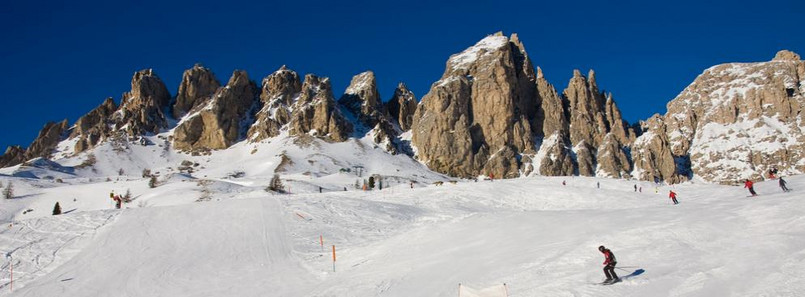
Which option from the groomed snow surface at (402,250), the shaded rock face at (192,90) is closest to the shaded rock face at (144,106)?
the shaded rock face at (192,90)

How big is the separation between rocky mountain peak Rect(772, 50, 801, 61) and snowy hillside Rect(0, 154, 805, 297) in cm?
19187

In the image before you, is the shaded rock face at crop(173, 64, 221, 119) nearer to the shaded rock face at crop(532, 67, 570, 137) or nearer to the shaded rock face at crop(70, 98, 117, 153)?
the shaded rock face at crop(70, 98, 117, 153)

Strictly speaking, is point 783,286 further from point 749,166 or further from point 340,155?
point 749,166

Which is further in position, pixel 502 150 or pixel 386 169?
pixel 502 150

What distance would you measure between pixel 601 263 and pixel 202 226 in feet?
82.3

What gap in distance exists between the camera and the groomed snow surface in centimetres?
1588

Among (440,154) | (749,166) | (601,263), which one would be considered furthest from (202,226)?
(749,166)

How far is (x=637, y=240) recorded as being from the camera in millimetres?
19953

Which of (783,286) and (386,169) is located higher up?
(386,169)

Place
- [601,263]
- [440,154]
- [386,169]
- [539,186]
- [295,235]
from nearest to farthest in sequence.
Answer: [601,263]
[295,235]
[539,186]
[386,169]
[440,154]

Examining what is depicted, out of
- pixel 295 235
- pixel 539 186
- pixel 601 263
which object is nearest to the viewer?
pixel 601 263

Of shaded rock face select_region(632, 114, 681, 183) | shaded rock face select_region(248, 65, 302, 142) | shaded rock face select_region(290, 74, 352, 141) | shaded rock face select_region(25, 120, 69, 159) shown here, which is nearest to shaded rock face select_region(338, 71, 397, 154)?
shaded rock face select_region(290, 74, 352, 141)

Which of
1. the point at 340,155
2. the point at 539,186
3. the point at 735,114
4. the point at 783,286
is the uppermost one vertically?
the point at 735,114

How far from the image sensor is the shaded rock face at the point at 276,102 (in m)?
170
